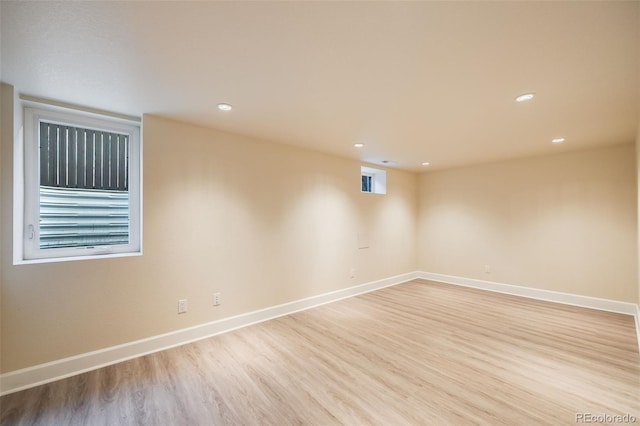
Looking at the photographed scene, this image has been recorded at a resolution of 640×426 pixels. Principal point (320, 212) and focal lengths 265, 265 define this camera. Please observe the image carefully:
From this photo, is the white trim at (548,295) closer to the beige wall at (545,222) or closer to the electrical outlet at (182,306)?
the beige wall at (545,222)

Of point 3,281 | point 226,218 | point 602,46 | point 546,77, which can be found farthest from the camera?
point 226,218

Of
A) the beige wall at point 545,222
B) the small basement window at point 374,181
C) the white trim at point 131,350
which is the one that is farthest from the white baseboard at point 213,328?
the small basement window at point 374,181

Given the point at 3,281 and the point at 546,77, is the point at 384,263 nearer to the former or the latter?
A: the point at 546,77

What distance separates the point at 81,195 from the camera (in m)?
2.54

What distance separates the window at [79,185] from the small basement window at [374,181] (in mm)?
3768

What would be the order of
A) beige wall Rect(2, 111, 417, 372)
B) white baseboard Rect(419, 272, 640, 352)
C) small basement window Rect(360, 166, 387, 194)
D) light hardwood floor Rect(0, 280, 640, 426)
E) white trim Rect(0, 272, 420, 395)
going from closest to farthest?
light hardwood floor Rect(0, 280, 640, 426) → white trim Rect(0, 272, 420, 395) → beige wall Rect(2, 111, 417, 372) → white baseboard Rect(419, 272, 640, 352) → small basement window Rect(360, 166, 387, 194)

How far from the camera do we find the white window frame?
7.47 feet

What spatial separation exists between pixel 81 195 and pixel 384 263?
4591 millimetres

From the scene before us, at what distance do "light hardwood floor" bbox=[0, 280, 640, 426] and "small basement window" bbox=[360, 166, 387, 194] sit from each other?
2.68 meters

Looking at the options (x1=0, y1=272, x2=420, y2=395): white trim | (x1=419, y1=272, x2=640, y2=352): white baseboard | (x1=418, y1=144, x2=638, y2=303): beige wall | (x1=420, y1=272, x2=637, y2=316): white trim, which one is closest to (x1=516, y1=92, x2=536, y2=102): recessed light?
(x1=418, y1=144, x2=638, y2=303): beige wall

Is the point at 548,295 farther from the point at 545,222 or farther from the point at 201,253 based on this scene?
the point at 201,253

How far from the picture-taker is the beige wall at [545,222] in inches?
146

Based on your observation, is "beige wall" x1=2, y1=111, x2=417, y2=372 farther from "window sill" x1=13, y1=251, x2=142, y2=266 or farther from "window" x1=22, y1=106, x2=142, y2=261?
"window" x1=22, y1=106, x2=142, y2=261

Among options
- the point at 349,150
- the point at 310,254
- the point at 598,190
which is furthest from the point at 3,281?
the point at 598,190
